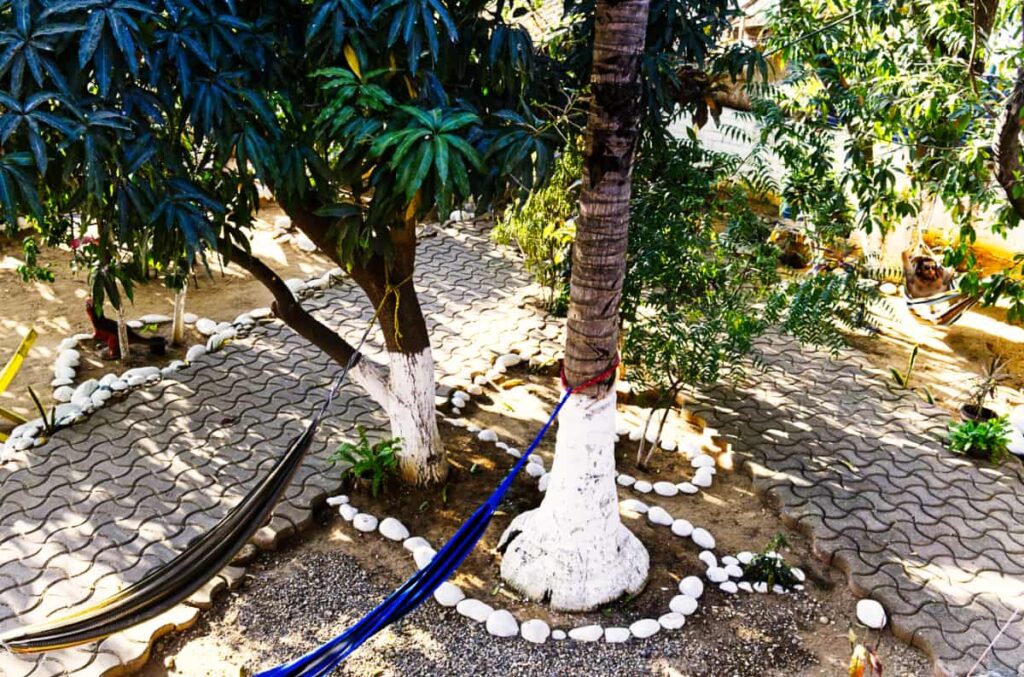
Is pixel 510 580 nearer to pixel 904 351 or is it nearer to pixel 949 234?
pixel 904 351

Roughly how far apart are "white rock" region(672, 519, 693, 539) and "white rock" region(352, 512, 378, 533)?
4.28ft

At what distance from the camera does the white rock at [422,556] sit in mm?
3650

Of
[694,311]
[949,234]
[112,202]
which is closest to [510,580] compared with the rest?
[694,311]

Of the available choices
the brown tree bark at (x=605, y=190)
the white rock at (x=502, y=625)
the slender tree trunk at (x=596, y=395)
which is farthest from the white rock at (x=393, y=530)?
the brown tree bark at (x=605, y=190)

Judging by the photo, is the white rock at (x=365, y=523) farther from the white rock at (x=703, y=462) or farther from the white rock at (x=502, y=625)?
the white rock at (x=703, y=462)

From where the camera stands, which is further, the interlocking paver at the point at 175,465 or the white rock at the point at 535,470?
the white rock at the point at 535,470

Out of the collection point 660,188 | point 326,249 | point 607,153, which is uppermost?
point 607,153

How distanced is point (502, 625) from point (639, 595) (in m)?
0.58

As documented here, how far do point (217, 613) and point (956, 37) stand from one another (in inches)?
162

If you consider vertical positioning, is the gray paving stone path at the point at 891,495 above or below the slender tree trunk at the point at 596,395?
below

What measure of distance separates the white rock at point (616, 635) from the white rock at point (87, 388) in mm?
3001

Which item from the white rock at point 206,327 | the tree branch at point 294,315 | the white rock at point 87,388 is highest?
the tree branch at point 294,315

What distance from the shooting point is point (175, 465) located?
13.7ft

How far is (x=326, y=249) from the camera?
12.0ft
